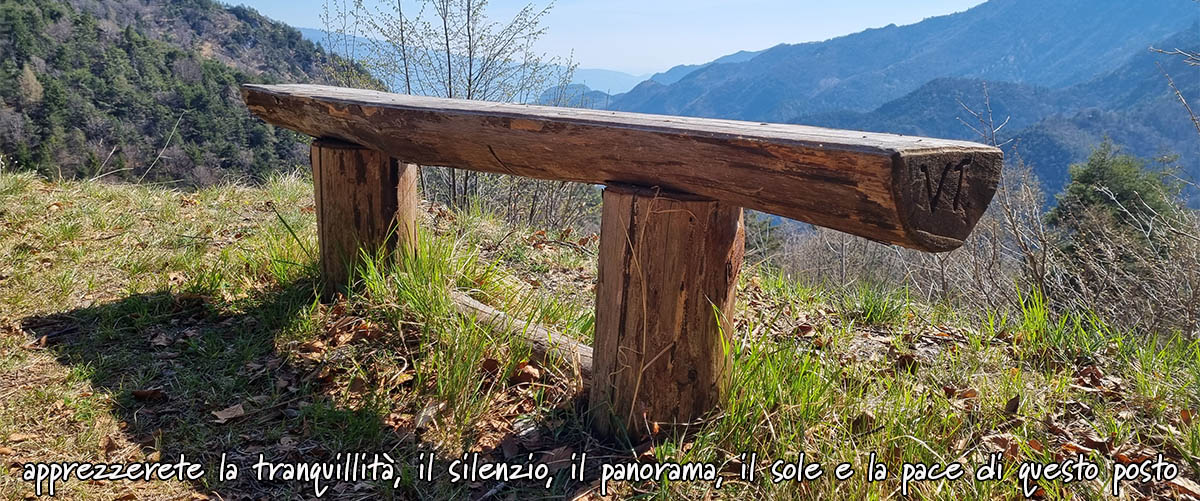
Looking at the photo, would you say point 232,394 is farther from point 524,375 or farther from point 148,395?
point 524,375

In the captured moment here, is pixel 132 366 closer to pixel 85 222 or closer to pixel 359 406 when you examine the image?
pixel 359 406

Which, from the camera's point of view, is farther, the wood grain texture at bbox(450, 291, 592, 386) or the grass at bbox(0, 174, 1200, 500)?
the wood grain texture at bbox(450, 291, 592, 386)

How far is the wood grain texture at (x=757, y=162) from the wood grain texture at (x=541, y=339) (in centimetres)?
62

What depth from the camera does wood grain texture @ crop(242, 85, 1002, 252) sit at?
1.27 metres

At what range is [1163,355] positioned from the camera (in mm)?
2482

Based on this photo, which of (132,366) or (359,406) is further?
(132,366)

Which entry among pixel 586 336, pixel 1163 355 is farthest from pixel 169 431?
pixel 1163 355

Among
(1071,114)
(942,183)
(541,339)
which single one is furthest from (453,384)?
(1071,114)

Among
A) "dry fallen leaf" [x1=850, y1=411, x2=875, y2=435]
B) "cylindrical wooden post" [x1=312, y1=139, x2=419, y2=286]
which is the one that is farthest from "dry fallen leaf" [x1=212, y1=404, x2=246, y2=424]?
"dry fallen leaf" [x1=850, y1=411, x2=875, y2=435]

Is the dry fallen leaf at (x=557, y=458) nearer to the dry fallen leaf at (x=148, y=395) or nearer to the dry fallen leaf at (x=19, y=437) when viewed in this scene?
the dry fallen leaf at (x=148, y=395)

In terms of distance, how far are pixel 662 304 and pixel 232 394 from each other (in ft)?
5.26

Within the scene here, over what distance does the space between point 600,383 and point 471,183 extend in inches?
273

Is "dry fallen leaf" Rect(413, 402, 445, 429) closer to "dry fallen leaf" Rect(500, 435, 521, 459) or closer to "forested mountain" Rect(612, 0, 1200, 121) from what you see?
Result: "dry fallen leaf" Rect(500, 435, 521, 459)

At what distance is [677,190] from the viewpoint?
5.69 feet
